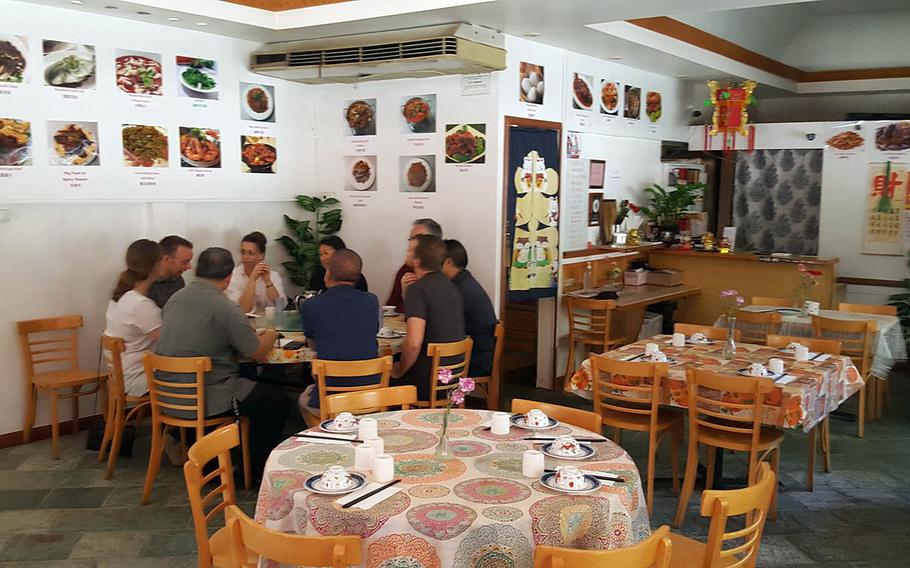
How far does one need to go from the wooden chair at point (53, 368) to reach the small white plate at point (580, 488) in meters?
3.76

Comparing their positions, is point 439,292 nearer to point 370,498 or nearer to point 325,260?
point 325,260

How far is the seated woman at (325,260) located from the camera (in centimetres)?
618

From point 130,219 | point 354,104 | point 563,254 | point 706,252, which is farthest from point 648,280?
point 130,219

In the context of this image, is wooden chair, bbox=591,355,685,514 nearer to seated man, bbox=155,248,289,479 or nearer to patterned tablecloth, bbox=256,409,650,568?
patterned tablecloth, bbox=256,409,650,568

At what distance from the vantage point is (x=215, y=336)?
174 inches

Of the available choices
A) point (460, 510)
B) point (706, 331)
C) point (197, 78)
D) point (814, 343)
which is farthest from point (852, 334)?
point (197, 78)

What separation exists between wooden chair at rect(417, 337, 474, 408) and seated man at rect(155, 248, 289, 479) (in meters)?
0.92

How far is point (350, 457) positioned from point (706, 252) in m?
5.82

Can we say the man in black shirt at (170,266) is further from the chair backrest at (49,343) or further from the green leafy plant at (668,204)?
the green leafy plant at (668,204)

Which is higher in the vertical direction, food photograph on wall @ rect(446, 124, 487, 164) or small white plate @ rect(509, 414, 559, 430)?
food photograph on wall @ rect(446, 124, 487, 164)

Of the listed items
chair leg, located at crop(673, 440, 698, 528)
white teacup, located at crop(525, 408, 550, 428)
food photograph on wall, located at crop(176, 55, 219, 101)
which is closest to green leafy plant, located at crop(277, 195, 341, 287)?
food photograph on wall, located at crop(176, 55, 219, 101)

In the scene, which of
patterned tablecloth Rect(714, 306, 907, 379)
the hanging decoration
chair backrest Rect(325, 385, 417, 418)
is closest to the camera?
chair backrest Rect(325, 385, 417, 418)

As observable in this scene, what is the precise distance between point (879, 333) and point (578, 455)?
378 centimetres

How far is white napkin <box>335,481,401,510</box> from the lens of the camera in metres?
2.51
